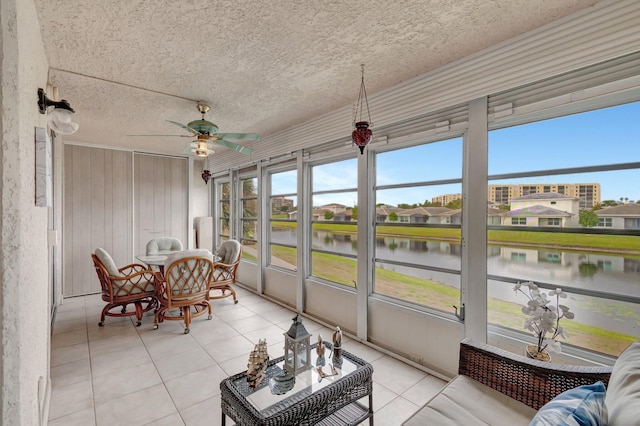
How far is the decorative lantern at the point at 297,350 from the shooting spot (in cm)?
190

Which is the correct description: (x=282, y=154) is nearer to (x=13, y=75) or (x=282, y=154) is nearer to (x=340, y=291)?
(x=340, y=291)

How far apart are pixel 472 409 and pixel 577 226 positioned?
4.78 ft

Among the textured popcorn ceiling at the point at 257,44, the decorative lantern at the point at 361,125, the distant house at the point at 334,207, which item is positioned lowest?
the distant house at the point at 334,207

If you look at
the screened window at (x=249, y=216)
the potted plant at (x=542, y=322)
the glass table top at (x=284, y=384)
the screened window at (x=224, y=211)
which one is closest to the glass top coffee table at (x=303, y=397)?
the glass table top at (x=284, y=384)

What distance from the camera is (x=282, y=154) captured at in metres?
4.60

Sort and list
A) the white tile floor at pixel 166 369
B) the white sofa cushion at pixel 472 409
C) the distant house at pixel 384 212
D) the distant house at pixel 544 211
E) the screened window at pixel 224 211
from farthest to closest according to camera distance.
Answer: the screened window at pixel 224 211
the distant house at pixel 384 212
the white tile floor at pixel 166 369
the distant house at pixel 544 211
the white sofa cushion at pixel 472 409

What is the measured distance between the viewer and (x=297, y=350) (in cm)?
192

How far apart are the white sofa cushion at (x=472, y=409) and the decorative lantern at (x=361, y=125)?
1777mm

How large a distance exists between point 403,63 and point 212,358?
11.0ft

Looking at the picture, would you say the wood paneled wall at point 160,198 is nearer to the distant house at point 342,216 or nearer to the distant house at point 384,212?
the distant house at point 342,216

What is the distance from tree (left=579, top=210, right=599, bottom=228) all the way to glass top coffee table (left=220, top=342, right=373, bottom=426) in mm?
1778

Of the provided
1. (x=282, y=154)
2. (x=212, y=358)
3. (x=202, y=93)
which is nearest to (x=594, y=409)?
(x=212, y=358)

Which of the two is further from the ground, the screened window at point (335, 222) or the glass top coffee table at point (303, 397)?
the screened window at point (335, 222)

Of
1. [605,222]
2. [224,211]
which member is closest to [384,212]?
[605,222]
